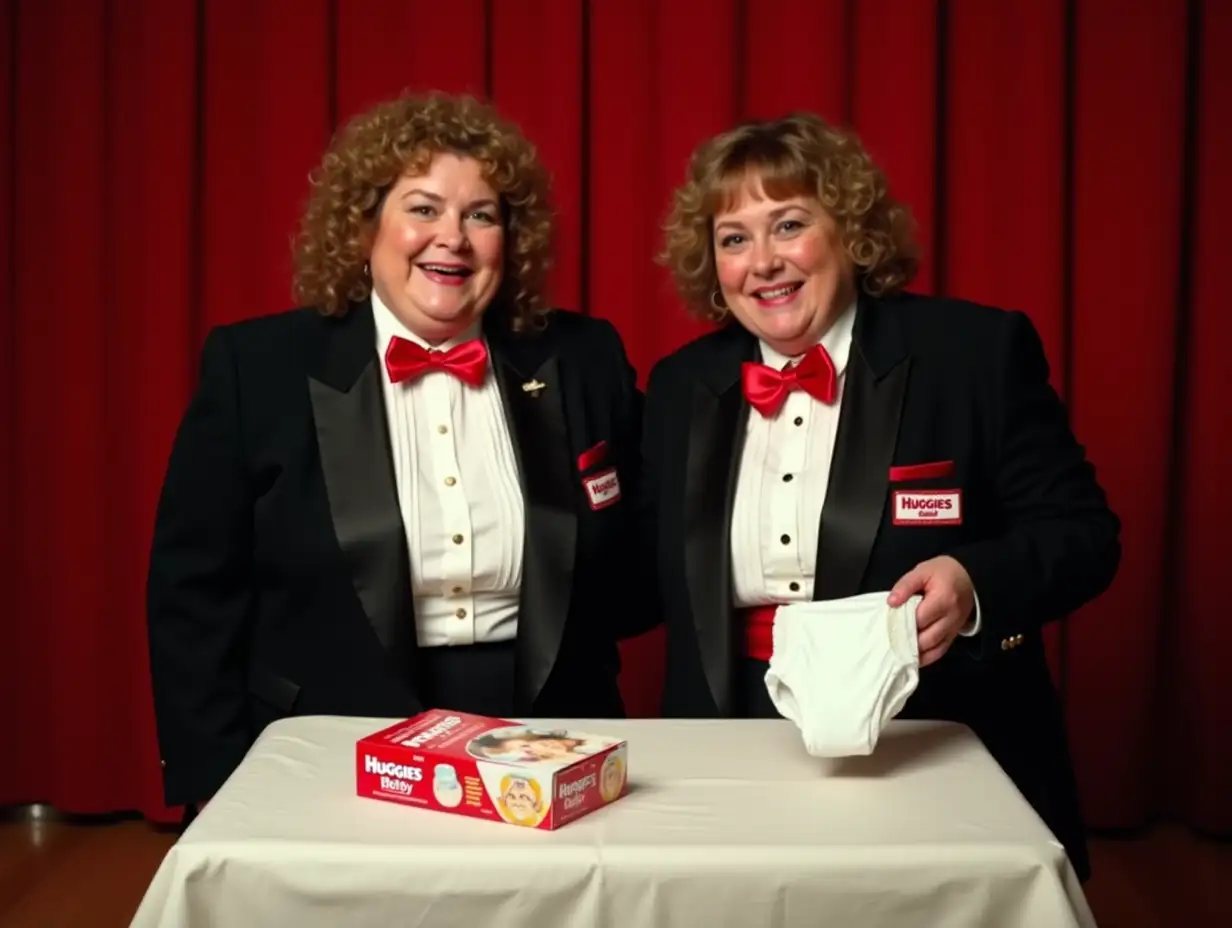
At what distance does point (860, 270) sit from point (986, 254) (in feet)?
4.17

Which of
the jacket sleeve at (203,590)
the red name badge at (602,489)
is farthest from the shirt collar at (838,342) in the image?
the jacket sleeve at (203,590)

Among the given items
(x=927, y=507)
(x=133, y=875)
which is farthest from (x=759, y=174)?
(x=133, y=875)

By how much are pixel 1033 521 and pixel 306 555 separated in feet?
3.47

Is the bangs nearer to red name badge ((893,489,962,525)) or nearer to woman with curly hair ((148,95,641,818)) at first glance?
woman with curly hair ((148,95,641,818))

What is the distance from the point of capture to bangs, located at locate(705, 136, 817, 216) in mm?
2236

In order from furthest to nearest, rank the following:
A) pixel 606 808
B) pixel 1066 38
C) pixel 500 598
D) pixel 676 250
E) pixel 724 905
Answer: pixel 1066 38
pixel 676 250
pixel 500 598
pixel 606 808
pixel 724 905

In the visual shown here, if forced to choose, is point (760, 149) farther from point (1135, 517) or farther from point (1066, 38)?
point (1135, 517)

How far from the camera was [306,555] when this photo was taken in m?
2.17

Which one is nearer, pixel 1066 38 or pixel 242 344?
pixel 242 344

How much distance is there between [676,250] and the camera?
7.89ft

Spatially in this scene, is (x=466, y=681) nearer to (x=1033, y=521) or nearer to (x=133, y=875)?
(x=1033, y=521)

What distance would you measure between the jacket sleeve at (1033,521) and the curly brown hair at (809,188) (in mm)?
226

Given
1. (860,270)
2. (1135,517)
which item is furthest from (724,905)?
(1135,517)

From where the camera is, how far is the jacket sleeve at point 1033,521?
6.34 ft
